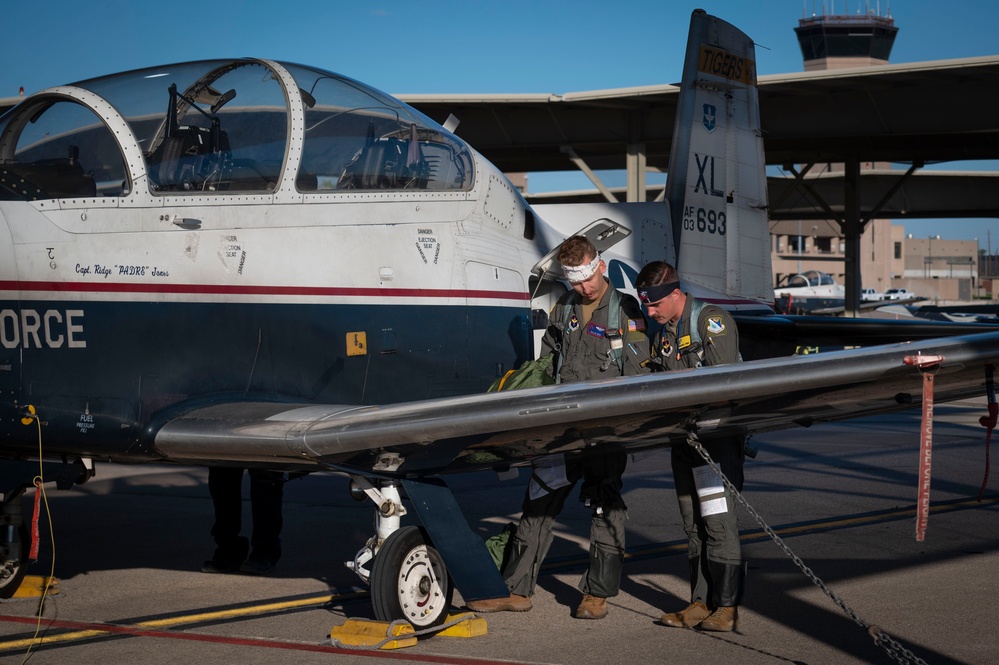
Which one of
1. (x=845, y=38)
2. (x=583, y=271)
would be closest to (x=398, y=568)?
(x=583, y=271)

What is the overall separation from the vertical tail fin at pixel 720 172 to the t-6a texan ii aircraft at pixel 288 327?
3.41m

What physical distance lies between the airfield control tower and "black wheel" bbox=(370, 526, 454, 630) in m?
115

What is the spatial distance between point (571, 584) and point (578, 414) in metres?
2.01

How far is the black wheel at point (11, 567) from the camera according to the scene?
18.0 feet

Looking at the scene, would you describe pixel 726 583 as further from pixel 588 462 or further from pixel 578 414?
pixel 578 414

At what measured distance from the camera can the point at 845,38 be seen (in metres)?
112

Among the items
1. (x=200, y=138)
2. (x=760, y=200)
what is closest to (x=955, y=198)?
(x=760, y=200)

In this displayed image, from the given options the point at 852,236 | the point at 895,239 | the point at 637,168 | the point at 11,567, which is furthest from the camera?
the point at 895,239

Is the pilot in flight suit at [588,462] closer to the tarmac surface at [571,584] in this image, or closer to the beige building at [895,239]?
the tarmac surface at [571,584]

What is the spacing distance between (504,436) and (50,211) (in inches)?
91.9

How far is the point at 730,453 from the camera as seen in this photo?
5.07 m

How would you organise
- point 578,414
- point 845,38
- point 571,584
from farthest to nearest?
point 845,38 < point 571,584 < point 578,414

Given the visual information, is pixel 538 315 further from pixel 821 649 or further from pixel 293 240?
pixel 821 649

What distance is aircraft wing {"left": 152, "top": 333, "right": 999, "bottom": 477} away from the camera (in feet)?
13.0
